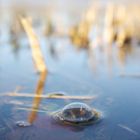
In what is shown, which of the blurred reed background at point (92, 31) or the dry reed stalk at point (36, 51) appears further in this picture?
the blurred reed background at point (92, 31)

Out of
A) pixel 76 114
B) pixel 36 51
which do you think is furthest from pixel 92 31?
pixel 76 114

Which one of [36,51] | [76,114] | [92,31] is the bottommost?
[92,31]

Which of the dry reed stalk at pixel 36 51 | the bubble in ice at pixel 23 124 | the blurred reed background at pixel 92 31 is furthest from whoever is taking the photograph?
the blurred reed background at pixel 92 31

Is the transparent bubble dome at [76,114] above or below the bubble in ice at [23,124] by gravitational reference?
above

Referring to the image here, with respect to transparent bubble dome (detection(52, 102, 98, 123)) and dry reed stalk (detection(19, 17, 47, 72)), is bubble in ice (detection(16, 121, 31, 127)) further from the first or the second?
dry reed stalk (detection(19, 17, 47, 72))

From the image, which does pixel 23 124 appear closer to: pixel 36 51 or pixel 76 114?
pixel 76 114

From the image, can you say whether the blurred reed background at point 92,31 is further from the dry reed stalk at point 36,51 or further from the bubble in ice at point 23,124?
the bubble in ice at point 23,124

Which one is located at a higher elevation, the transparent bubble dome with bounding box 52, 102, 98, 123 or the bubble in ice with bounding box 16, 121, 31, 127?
the transparent bubble dome with bounding box 52, 102, 98, 123

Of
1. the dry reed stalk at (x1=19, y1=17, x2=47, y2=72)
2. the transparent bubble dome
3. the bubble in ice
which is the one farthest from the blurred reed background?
the bubble in ice

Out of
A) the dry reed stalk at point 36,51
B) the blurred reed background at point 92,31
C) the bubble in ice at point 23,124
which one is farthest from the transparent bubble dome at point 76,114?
the blurred reed background at point 92,31
